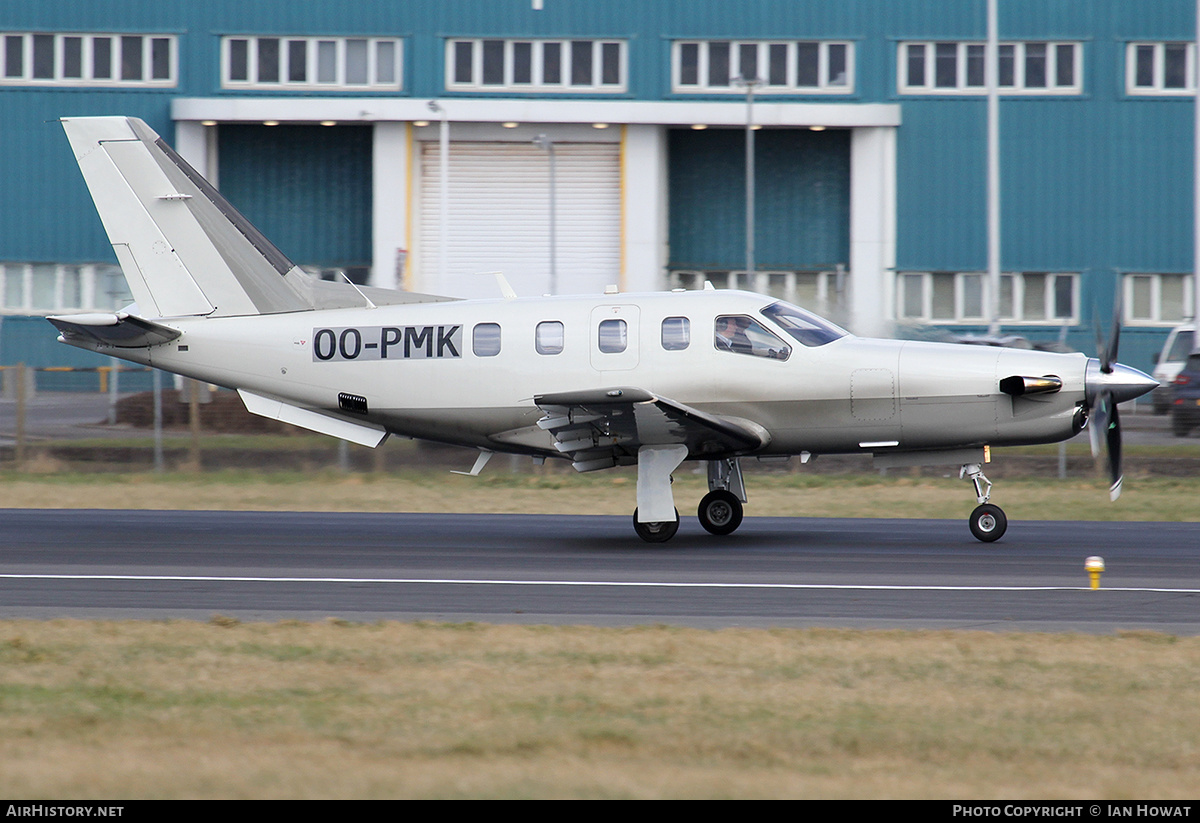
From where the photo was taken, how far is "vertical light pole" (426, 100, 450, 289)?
39938 mm

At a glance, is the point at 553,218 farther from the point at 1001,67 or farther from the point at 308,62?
the point at 1001,67

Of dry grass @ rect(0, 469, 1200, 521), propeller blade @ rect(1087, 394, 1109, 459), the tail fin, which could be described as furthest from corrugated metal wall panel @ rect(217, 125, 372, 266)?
propeller blade @ rect(1087, 394, 1109, 459)

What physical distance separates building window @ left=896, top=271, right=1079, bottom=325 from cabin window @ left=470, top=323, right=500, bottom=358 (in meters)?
29.9

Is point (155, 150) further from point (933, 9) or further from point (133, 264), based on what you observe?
point (933, 9)

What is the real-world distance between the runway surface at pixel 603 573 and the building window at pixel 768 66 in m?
28.0

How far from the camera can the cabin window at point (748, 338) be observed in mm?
14922

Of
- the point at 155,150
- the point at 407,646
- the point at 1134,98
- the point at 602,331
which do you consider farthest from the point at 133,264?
the point at 1134,98

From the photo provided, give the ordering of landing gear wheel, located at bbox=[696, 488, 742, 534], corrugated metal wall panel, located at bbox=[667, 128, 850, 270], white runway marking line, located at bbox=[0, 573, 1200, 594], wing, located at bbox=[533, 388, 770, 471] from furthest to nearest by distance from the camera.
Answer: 1. corrugated metal wall panel, located at bbox=[667, 128, 850, 270]
2. landing gear wheel, located at bbox=[696, 488, 742, 534]
3. wing, located at bbox=[533, 388, 770, 471]
4. white runway marking line, located at bbox=[0, 573, 1200, 594]

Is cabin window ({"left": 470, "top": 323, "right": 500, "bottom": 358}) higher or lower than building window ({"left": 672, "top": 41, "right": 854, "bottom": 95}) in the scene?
lower

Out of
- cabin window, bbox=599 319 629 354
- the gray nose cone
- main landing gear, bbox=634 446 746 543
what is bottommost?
main landing gear, bbox=634 446 746 543

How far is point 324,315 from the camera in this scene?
16.1 meters

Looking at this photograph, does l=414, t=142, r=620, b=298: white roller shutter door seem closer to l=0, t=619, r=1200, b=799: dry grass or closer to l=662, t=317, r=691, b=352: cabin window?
l=662, t=317, r=691, b=352: cabin window

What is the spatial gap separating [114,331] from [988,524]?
10.5 m

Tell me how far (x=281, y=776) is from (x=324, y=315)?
424 inches
